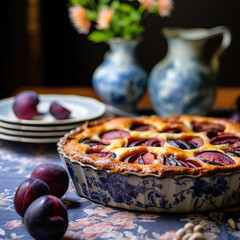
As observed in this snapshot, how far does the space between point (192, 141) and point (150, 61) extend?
2.12 meters

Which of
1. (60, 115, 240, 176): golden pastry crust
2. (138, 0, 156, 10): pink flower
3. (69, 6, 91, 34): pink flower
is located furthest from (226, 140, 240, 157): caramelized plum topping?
(69, 6, 91, 34): pink flower

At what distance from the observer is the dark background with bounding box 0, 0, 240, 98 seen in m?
3.07

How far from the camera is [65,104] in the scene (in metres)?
1.84

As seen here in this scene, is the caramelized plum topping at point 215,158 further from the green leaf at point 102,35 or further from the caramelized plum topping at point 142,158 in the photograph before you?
the green leaf at point 102,35

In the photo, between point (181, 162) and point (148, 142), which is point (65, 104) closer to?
point (148, 142)

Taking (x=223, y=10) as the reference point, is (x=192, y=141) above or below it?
below

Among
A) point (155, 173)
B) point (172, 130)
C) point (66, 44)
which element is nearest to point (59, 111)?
point (172, 130)

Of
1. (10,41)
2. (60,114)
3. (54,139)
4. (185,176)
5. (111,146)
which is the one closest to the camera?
(185,176)

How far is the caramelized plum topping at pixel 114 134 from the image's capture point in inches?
52.2

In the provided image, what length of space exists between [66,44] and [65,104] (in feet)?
4.97

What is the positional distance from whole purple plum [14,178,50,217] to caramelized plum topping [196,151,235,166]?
0.42 metres

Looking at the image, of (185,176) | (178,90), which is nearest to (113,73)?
(178,90)

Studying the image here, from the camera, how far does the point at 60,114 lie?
5.25 feet

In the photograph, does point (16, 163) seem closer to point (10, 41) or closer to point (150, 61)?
point (10, 41)
